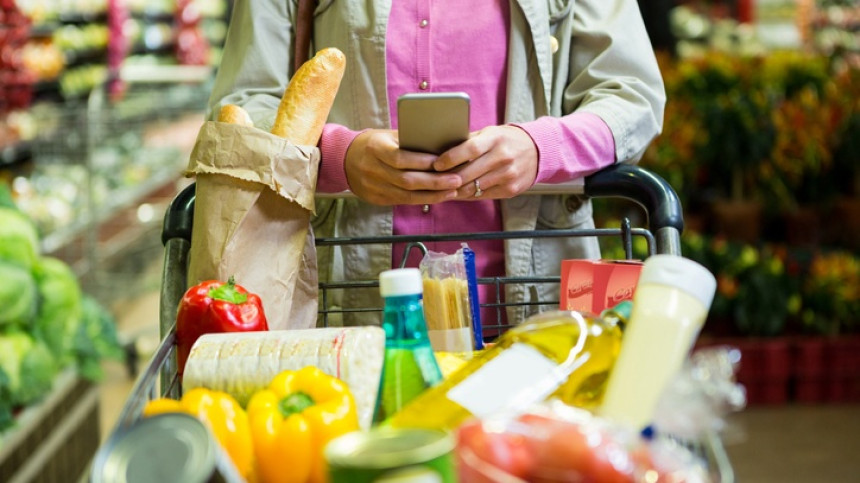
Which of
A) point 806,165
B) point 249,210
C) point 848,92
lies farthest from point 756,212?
point 249,210

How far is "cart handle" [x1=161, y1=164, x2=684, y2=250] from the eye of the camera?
1446 mm

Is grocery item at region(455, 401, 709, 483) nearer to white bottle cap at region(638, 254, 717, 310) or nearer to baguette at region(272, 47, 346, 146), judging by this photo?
white bottle cap at region(638, 254, 717, 310)

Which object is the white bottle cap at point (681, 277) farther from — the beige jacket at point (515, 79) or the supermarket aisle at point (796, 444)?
the supermarket aisle at point (796, 444)

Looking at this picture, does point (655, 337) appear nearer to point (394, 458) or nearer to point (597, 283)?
point (394, 458)

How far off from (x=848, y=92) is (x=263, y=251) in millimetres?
4481

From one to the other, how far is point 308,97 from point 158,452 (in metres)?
0.72

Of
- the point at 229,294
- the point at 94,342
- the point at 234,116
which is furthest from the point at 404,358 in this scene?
the point at 94,342

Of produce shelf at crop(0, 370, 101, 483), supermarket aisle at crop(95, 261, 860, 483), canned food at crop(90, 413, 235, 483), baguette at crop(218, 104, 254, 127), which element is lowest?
supermarket aisle at crop(95, 261, 860, 483)

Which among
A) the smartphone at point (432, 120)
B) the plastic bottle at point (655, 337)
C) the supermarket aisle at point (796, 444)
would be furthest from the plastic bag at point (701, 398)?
the supermarket aisle at point (796, 444)

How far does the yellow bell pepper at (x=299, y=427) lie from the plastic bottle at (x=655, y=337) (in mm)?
254

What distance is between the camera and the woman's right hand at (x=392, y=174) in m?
1.40

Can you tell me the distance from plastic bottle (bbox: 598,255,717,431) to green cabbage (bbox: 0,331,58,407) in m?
2.55

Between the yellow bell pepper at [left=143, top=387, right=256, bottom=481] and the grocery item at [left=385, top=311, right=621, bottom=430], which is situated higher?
the grocery item at [left=385, top=311, right=621, bottom=430]

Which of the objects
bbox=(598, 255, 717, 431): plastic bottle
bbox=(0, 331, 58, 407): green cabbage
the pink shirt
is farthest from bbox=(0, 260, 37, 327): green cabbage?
bbox=(598, 255, 717, 431): plastic bottle
